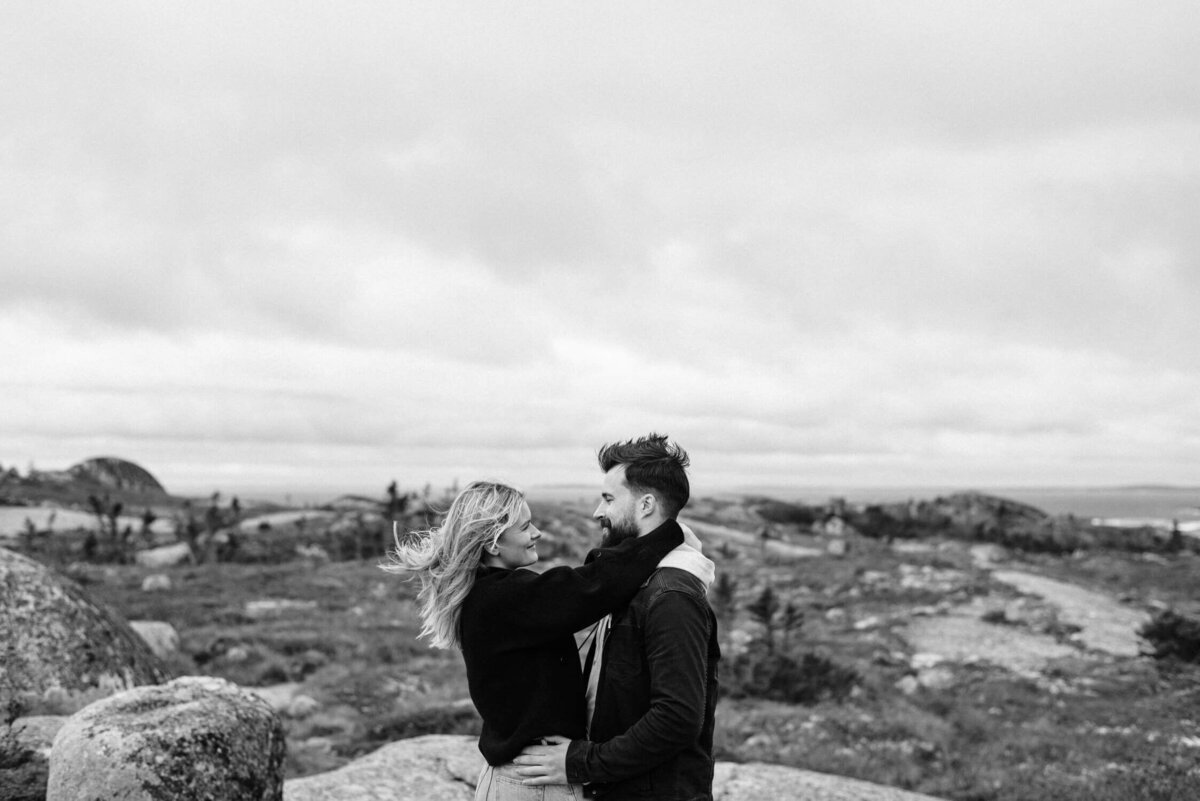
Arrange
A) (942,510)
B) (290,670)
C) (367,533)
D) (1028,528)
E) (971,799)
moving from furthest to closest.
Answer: (942,510)
(1028,528)
(367,533)
(290,670)
(971,799)

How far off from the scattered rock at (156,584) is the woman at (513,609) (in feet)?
106

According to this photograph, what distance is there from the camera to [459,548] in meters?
4.12

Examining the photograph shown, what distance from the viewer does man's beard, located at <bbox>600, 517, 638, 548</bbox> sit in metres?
4.16

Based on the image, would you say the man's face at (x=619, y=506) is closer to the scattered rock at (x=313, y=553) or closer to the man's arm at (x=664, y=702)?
the man's arm at (x=664, y=702)

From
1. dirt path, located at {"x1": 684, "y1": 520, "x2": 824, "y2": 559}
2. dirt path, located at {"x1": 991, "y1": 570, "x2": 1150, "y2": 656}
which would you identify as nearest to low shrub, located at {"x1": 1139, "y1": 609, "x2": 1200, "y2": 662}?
dirt path, located at {"x1": 991, "y1": 570, "x2": 1150, "y2": 656}

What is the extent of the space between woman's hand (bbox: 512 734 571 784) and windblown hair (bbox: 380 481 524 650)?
628 millimetres

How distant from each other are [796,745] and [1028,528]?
197ft

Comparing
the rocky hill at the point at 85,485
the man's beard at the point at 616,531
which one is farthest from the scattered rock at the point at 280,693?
the rocky hill at the point at 85,485

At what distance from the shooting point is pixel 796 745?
13.2 meters

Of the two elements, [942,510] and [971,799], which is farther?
[942,510]

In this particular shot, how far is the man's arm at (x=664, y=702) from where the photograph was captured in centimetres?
Answer: 373

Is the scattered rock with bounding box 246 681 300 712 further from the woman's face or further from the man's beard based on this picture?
the man's beard

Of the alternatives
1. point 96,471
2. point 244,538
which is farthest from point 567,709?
point 96,471

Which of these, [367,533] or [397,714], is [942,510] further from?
[397,714]
